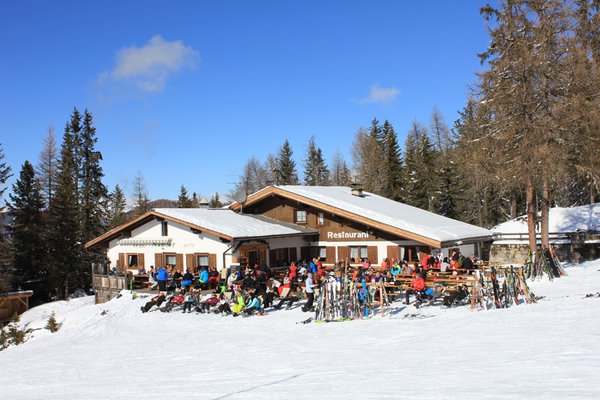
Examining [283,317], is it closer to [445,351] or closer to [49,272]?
[445,351]

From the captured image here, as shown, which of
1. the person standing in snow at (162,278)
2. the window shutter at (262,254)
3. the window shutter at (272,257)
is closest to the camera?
the person standing in snow at (162,278)

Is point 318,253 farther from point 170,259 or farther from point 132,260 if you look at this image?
point 132,260

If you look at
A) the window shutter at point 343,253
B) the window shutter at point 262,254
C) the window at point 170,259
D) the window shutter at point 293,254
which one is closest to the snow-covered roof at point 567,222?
the window shutter at point 343,253

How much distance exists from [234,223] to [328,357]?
1514 centimetres

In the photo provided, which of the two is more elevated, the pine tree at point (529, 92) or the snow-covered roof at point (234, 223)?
the pine tree at point (529, 92)

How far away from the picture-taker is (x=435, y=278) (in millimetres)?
18656

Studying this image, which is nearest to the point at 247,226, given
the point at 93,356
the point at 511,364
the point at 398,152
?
the point at 93,356

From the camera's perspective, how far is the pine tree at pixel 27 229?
37.8 metres

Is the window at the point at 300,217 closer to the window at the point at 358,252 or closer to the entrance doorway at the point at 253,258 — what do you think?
the window at the point at 358,252

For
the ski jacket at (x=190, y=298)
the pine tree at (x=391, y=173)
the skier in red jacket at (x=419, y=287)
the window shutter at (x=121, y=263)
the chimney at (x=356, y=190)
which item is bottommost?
the ski jacket at (x=190, y=298)

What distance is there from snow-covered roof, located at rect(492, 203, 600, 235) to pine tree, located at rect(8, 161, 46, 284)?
103 ft

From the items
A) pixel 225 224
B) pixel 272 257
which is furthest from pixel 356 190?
pixel 225 224

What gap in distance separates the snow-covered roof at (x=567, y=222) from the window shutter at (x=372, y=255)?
1231cm

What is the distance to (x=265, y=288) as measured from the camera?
18906mm
